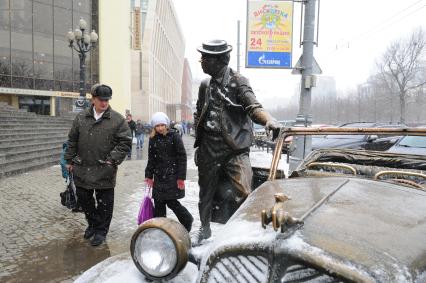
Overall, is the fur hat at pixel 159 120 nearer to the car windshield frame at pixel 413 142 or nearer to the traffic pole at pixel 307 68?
the traffic pole at pixel 307 68

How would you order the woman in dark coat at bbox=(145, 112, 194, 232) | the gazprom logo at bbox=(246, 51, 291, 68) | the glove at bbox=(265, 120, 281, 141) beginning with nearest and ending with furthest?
the glove at bbox=(265, 120, 281, 141) < the woman in dark coat at bbox=(145, 112, 194, 232) < the gazprom logo at bbox=(246, 51, 291, 68)

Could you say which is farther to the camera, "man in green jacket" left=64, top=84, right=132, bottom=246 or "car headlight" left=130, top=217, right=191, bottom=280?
"man in green jacket" left=64, top=84, right=132, bottom=246

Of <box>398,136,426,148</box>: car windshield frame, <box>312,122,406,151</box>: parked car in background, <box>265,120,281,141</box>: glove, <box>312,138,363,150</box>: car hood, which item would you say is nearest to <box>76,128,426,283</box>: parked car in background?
<box>265,120,281,141</box>: glove

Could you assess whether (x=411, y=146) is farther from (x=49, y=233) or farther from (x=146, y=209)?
(x=49, y=233)

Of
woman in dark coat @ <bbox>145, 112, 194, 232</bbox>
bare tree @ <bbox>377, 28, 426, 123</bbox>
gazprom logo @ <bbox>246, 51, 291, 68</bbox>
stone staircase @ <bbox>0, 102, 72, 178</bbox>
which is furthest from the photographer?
bare tree @ <bbox>377, 28, 426, 123</bbox>

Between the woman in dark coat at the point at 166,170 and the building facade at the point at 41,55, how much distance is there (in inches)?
1081

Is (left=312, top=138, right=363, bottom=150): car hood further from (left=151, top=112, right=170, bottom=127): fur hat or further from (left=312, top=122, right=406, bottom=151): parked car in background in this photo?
(left=151, top=112, right=170, bottom=127): fur hat

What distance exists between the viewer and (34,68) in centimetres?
3034

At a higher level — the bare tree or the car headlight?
the bare tree

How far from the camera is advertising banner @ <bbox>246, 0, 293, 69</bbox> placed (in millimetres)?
11719

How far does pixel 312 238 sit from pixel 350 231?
199 mm

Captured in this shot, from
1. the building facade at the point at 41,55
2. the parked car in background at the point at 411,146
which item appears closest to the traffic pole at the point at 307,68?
the parked car in background at the point at 411,146

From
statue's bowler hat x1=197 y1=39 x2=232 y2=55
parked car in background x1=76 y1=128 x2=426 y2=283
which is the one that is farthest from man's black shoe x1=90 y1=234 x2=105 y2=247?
Answer: statue's bowler hat x1=197 y1=39 x2=232 y2=55

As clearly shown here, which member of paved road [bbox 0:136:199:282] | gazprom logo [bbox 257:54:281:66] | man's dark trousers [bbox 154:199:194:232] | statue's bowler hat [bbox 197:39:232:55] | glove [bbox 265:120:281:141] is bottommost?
paved road [bbox 0:136:199:282]
